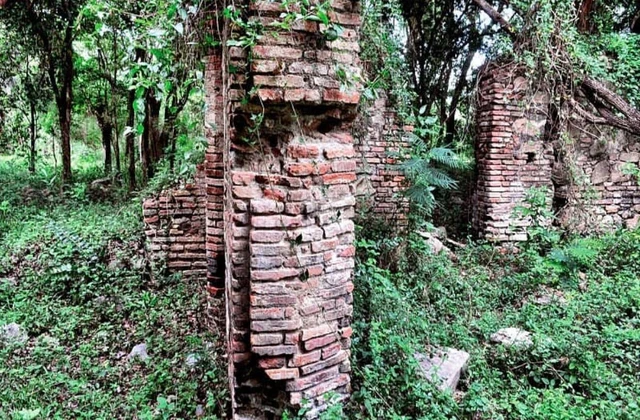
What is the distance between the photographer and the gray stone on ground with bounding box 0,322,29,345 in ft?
13.2

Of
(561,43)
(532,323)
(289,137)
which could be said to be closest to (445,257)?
(532,323)

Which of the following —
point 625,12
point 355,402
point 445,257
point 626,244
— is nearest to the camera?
point 355,402

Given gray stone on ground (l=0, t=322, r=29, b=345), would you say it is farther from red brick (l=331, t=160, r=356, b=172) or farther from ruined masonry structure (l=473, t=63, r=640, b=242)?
ruined masonry structure (l=473, t=63, r=640, b=242)

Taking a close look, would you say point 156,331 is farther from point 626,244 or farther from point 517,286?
point 626,244

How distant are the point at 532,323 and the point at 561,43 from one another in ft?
12.3

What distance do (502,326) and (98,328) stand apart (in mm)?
3798

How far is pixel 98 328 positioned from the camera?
14.3 ft

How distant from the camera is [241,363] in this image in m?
2.63

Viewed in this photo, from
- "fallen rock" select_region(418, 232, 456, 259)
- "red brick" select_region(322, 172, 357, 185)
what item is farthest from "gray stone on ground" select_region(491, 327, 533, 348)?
"red brick" select_region(322, 172, 357, 185)

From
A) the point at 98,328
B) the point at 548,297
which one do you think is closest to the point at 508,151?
the point at 548,297

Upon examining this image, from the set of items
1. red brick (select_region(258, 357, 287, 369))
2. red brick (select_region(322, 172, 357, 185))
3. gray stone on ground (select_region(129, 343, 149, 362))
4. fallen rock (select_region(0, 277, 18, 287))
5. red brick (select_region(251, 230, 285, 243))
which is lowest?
gray stone on ground (select_region(129, 343, 149, 362))

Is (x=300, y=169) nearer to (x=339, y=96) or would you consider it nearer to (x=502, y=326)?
(x=339, y=96)

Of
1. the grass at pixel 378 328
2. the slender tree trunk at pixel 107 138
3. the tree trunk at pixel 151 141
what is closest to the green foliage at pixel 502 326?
the grass at pixel 378 328

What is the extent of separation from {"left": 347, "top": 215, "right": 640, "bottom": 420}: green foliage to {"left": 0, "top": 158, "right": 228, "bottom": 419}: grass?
117 cm
